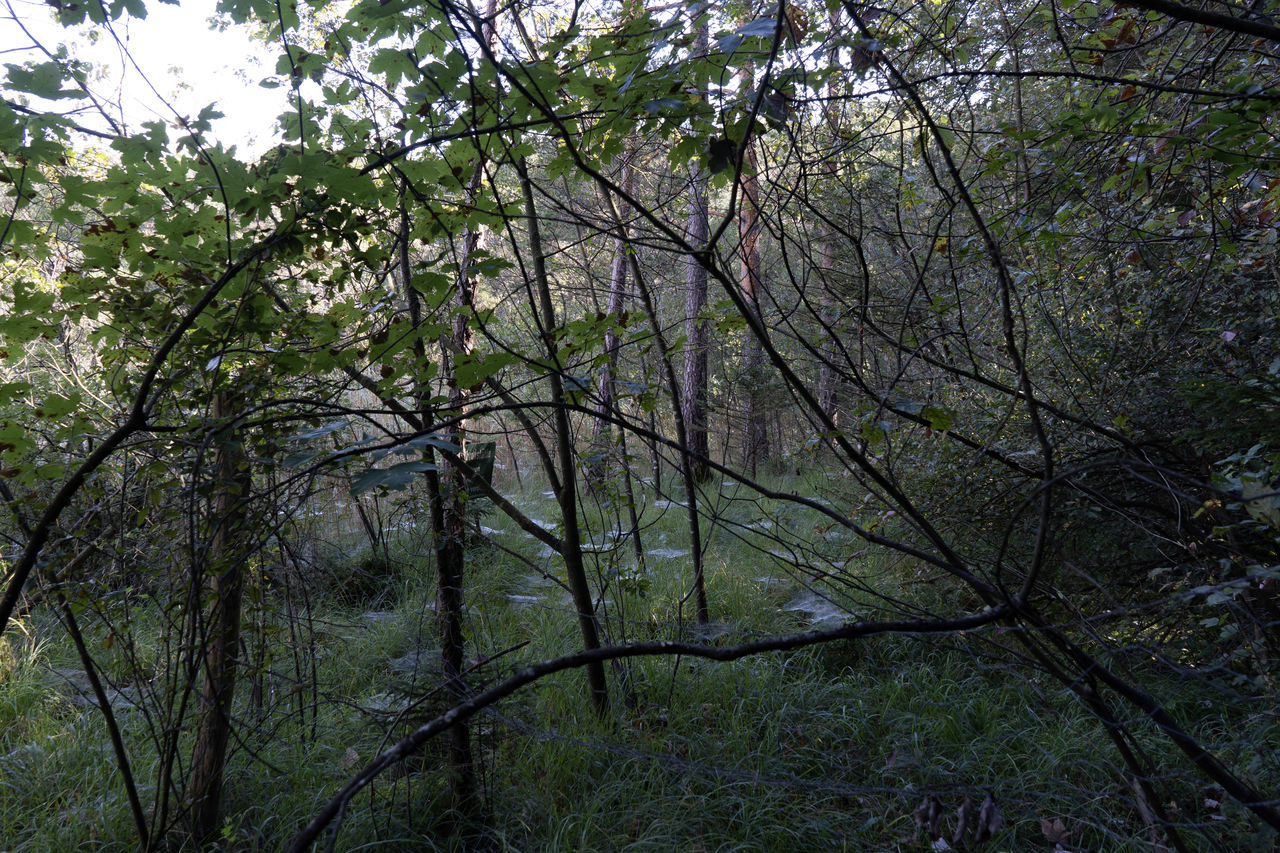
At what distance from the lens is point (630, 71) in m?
1.89

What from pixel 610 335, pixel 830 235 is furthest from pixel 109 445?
pixel 610 335

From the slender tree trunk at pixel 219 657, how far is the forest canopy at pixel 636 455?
2 cm

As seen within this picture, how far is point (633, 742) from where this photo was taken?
3.02 metres

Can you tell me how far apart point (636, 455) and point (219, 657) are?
179 centimetres

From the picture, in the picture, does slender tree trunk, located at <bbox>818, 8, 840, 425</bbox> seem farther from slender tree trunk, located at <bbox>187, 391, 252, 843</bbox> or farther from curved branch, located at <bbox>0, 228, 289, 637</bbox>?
slender tree trunk, located at <bbox>187, 391, 252, 843</bbox>

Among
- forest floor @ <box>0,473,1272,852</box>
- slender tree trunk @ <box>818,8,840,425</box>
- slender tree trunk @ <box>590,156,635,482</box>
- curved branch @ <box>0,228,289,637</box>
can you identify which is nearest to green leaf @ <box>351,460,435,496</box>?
curved branch @ <box>0,228,289,637</box>

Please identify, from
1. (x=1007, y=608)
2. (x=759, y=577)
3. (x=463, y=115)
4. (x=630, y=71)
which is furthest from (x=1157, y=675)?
(x=463, y=115)

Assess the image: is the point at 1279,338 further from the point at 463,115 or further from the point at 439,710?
the point at 439,710

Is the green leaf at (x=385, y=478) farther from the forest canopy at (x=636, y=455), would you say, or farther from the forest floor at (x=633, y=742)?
the forest floor at (x=633, y=742)

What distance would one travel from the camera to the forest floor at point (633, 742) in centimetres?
243

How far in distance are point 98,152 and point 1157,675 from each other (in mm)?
7955

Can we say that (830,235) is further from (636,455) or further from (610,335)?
(610,335)

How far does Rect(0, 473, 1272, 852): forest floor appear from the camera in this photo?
2432mm

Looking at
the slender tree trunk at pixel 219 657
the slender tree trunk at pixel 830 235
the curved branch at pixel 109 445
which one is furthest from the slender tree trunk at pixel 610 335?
the slender tree trunk at pixel 219 657
